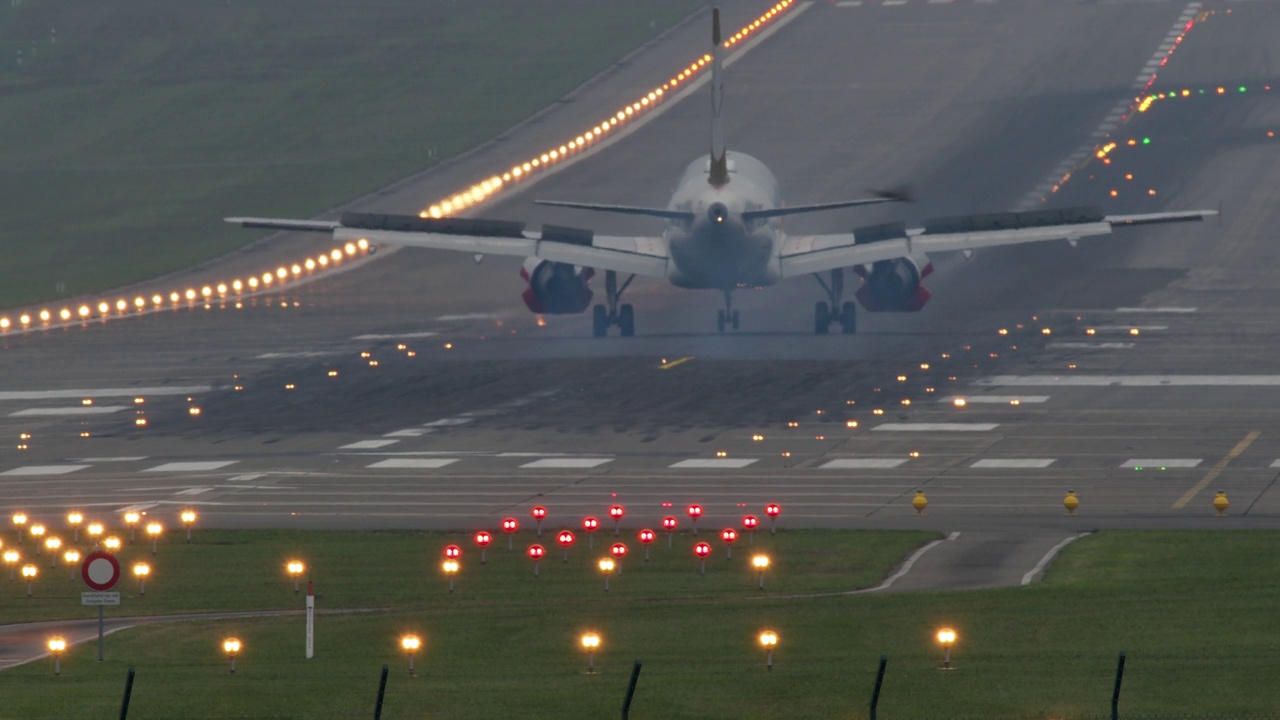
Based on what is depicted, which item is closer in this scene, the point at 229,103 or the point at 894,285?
the point at 894,285

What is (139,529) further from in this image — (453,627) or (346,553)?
(453,627)

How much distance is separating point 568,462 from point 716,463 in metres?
4.34

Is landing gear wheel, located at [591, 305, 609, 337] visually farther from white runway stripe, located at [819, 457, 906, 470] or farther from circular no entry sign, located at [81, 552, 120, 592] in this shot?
circular no entry sign, located at [81, 552, 120, 592]

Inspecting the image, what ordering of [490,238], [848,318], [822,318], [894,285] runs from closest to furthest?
1. [490,238]
2. [894,285]
3. [848,318]
4. [822,318]

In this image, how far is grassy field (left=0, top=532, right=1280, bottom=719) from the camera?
32.0 metres

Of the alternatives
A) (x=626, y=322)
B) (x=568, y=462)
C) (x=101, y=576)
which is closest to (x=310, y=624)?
(x=101, y=576)

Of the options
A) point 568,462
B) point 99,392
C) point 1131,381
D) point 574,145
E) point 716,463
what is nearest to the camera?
Answer: point 716,463

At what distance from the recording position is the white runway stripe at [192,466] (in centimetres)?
6378

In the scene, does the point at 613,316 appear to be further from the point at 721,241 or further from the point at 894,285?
the point at 894,285

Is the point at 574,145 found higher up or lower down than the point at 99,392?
higher up

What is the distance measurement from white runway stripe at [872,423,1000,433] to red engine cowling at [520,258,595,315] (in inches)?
951

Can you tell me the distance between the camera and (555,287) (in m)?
91.5

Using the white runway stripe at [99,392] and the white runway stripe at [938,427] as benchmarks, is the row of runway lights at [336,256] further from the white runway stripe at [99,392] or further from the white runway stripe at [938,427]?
the white runway stripe at [938,427]

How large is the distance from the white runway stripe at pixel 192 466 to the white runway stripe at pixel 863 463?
1767cm
